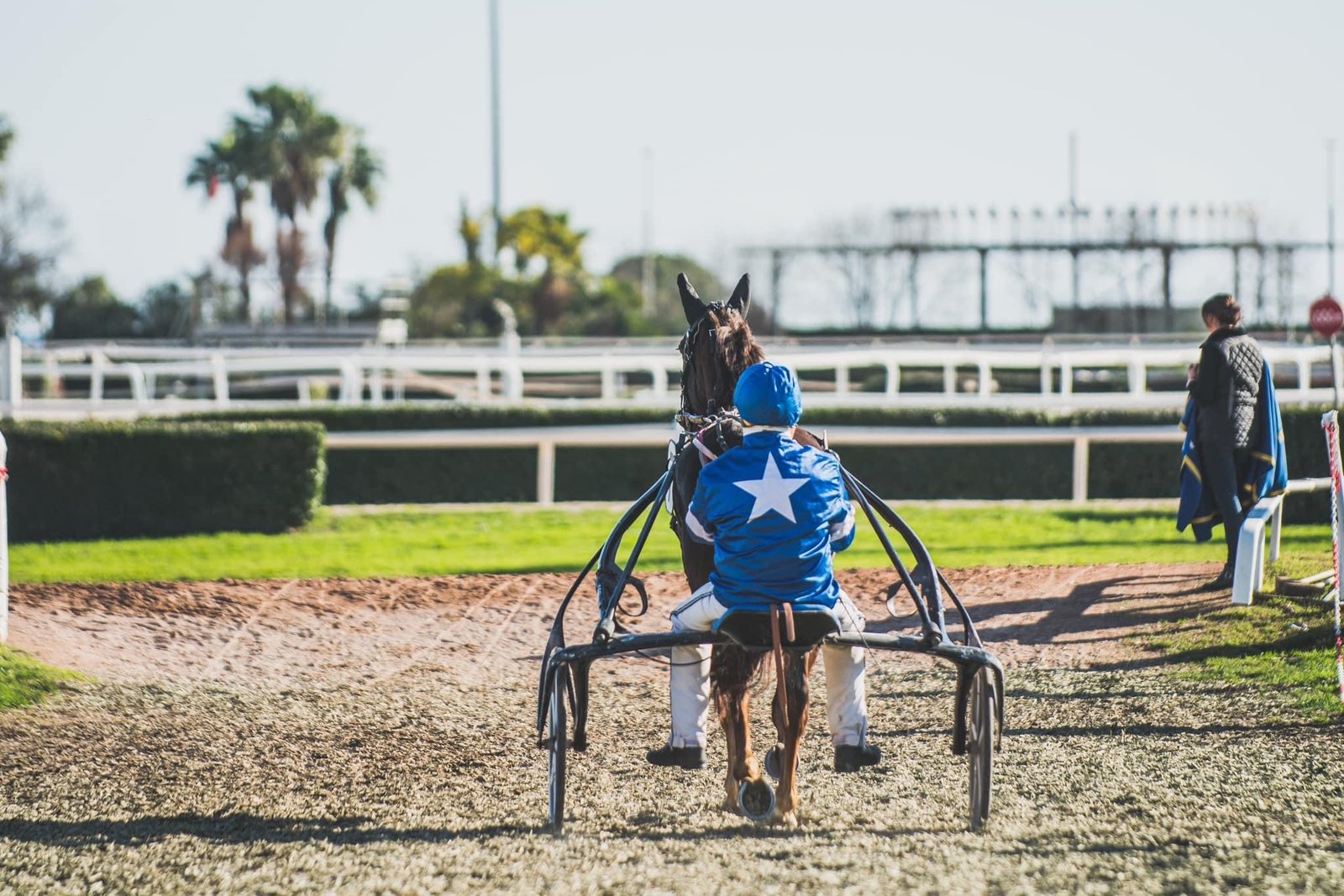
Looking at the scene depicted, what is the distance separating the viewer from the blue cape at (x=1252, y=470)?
8.84 m

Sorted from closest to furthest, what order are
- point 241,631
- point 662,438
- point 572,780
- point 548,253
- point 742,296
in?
point 572,780
point 742,296
point 241,631
point 662,438
point 548,253

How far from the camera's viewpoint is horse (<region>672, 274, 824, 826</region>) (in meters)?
4.62

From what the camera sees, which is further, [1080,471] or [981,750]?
[1080,471]

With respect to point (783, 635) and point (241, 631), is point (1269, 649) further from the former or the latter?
point (241, 631)

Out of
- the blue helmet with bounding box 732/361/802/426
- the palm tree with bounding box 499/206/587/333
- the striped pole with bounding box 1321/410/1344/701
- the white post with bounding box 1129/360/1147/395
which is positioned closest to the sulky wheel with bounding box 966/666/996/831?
the blue helmet with bounding box 732/361/802/426

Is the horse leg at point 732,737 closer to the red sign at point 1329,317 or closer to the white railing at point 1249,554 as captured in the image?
the white railing at point 1249,554

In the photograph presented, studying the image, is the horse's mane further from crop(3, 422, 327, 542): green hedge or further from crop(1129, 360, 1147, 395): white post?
crop(1129, 360, 1147, 395): white post

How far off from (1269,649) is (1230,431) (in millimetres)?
1755

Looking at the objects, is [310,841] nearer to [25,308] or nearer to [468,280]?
[468,280]

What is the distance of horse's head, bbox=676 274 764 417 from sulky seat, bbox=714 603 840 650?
2.97ft

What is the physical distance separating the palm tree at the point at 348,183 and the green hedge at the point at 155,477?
1462 inches

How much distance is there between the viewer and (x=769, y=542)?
445 centimetres

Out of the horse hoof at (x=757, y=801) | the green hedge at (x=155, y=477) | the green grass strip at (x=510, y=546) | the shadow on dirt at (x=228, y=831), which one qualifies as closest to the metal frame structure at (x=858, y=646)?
the shadow on dirt at (x=228, y=831)

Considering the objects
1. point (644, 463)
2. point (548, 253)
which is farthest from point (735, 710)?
point (548, 253)
